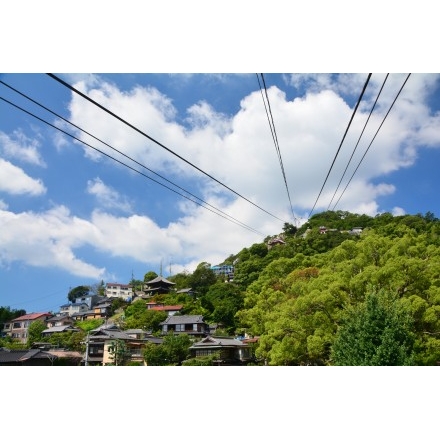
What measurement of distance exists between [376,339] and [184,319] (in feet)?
14.9

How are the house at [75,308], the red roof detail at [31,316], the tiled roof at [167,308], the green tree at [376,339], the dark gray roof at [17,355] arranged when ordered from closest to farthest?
the green tree at [376,339]
the dark gray roof at [17,355]
the red roof detail at [31,316]
the tiled roof at [167,308]
the house at [75,308]

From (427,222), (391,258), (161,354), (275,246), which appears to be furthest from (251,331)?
(427,222)

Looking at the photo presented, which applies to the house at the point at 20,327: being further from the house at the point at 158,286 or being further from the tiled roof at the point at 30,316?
the house at the point at 158,286

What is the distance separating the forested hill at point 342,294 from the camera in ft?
14.1

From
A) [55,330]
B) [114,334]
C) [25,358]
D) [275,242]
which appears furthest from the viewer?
[275,242]

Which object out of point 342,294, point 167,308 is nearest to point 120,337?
point 167,308

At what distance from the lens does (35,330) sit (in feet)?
25.2

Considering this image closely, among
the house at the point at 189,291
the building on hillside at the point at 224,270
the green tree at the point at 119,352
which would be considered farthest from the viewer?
the building on hillside at the point at 224,270

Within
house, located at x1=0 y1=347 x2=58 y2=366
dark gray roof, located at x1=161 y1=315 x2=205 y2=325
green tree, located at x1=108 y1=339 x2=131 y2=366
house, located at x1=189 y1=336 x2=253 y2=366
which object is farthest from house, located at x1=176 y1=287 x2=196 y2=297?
house, located at x1=0 y1=347 x2=58 y2=366

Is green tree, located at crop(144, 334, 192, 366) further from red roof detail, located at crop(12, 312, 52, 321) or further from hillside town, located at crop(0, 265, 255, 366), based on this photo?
red roof detail, located at crop(12, 312, 52, 321)

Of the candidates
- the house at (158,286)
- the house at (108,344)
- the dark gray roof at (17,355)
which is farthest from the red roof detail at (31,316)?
the house at (158,286)

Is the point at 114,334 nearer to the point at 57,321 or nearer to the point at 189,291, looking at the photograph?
the point at 57,321
